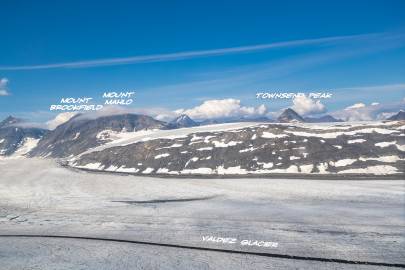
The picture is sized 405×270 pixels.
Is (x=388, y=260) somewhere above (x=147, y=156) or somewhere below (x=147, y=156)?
below

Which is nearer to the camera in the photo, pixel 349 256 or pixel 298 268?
pixel 298 268

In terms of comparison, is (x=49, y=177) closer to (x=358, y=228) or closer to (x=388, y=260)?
(x=358, y=228)

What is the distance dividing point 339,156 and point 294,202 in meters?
39.0

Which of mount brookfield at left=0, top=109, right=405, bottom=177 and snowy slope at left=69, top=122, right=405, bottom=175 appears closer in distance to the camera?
mount brookfield at left=0, top=109, right=405, bottom=177

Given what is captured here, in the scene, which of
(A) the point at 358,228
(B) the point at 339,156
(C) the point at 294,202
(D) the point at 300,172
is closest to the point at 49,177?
(D) the point at 300,172

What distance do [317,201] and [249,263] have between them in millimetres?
21583

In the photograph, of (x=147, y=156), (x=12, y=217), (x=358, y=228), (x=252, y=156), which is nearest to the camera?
(x=358, y=228)

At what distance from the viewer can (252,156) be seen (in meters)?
78.7

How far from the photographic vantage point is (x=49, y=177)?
6800 centimetres

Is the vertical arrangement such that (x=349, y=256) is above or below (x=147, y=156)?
below

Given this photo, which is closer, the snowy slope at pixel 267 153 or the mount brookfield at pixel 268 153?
the mount brookfield at pixel 268 153

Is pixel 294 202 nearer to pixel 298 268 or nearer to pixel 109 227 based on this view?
pixel 109 227

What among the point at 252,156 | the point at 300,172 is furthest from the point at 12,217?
the point at 252,156

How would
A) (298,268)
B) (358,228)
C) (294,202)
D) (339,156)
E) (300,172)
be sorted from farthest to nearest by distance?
(339,156)
(300,172)
(294,202)
(358,228)
(298,268)
